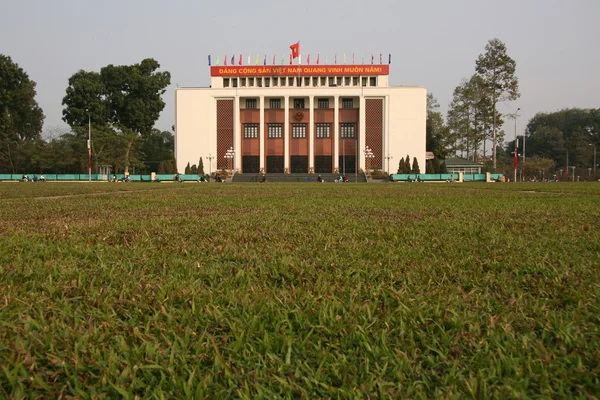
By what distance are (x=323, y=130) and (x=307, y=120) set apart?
9.13ft

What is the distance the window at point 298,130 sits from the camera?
6731 cm

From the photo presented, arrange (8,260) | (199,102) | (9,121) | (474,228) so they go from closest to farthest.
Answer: (8,260) → (474,228) → (9,121) → (199,102)

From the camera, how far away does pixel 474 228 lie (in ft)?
17.0

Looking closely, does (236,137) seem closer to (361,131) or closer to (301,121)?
(301,121)

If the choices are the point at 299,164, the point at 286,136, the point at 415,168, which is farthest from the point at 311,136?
the point at 415,168

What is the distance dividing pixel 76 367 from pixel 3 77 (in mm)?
70372

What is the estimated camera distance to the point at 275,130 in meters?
67.6

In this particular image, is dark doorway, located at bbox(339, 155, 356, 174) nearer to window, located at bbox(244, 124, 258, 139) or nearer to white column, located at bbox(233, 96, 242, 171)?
window, located at bbox(244, 124, 258, 139)

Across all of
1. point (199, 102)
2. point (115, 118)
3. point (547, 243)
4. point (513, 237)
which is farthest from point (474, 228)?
point (115, 118)

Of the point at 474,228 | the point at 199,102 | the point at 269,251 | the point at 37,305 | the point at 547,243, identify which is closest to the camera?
the point at 37,305

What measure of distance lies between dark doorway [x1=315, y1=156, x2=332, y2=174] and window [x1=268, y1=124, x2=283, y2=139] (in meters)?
6.53

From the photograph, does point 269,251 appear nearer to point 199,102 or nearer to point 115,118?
point 199,102

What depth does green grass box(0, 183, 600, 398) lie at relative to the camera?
4.80 feet

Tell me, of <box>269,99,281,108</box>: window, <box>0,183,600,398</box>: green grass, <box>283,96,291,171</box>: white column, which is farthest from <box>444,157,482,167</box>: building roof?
<box>0,183,600,398</box>: green grass
